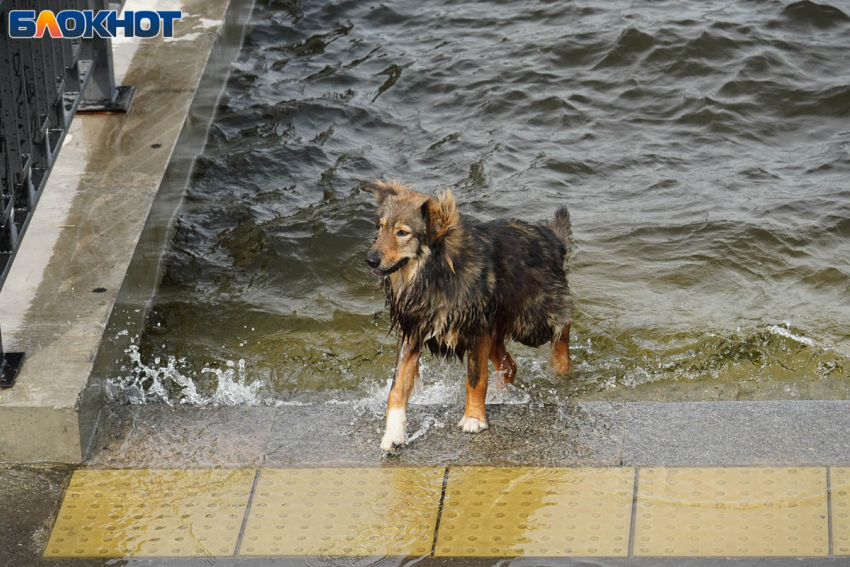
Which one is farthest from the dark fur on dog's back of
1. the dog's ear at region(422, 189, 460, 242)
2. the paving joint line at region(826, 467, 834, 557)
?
the paving joint line at region(826, 467, 834, 557)

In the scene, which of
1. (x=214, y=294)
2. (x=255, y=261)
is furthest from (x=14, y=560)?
(x=255, y=261)

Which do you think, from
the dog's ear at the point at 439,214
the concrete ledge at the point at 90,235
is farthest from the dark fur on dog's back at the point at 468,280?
the concrete ledge at the point at 90,235

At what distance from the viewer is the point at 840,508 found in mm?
4660

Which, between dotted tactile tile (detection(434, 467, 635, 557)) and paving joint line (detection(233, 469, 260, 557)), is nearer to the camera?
dotted tactile tile (detection(434, 467, 635, 557))

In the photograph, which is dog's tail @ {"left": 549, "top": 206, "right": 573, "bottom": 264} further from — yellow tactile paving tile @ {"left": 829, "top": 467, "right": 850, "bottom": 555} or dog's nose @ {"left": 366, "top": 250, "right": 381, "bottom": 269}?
yellow tactile paving tile @ {"left": 829, "top": 467, "right": 850, "bottom": 555}

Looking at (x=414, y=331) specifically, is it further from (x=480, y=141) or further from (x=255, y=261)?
(x=480, y=141)

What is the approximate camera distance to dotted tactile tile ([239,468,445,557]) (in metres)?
4.67

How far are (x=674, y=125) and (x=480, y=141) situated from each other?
6.66 ft

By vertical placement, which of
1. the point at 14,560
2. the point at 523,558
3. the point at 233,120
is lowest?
the point at 233,120

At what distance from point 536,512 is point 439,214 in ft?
4.90

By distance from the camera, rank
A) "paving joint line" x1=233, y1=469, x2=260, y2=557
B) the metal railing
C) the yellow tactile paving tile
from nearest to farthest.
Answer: the yellow tactile paving tile, "paving joint line" x1=233, y1=469, x2=260, y2=557, the metal railing

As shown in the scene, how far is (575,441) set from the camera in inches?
211

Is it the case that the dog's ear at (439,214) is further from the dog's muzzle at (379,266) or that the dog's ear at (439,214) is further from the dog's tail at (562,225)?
the dog's tail at (562,225)

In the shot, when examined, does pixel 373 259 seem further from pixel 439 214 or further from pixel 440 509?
pixel 440 509
